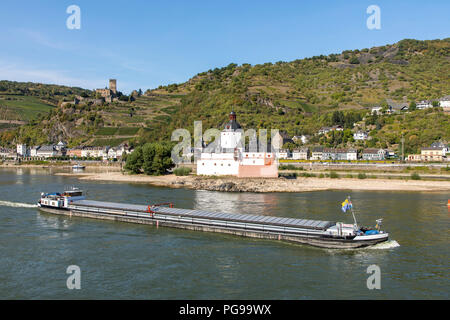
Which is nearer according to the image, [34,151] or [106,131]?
[34,151]

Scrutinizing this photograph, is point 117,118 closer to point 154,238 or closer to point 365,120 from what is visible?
point 365,120

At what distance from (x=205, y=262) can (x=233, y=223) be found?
7.59m

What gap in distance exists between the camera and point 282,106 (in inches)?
5600

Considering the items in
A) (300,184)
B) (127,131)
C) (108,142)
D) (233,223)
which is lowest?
(233,223)

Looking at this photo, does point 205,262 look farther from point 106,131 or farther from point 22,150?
point 22,150

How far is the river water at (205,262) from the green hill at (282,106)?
272ft

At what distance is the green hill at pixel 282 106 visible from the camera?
404 feet

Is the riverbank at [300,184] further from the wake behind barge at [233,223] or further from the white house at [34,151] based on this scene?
the white house at [34,151]

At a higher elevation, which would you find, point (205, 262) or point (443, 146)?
point (443, 146)

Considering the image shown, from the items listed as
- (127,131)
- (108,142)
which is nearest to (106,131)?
(127,131)

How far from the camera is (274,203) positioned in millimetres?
43469

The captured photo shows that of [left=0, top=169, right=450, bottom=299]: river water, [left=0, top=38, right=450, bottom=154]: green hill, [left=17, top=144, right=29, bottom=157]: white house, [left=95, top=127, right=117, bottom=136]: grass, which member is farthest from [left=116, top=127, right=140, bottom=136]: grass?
[left=0, top=169, right=450, bottom=299]: river water

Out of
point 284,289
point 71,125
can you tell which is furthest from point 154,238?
point 71,125

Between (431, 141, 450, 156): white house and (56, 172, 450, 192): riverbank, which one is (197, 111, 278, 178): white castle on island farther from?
(431, 141, 450, 156): white house
